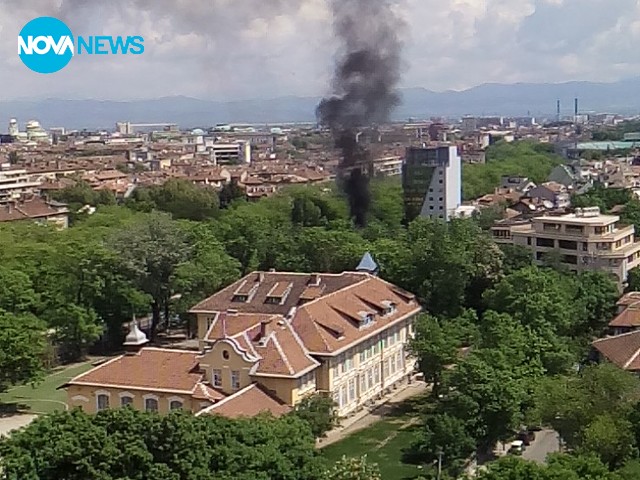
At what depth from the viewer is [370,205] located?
23.2 m

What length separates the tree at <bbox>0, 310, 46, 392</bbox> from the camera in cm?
1468

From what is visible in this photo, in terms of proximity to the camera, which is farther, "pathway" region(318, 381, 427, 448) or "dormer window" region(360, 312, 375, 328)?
"dormer window" region(360, 312, 375, 328)

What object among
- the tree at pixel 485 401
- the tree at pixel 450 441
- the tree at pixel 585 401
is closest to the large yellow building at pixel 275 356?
the tree at pixel 450 441

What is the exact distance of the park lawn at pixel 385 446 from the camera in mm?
12078

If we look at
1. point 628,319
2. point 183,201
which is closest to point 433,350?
point 628,319

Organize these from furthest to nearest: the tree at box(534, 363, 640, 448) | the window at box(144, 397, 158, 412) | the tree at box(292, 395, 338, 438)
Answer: the window at box(144, 397, 158, 412), the tree at box(292, 395, 338, 438), the tree at box(534, 363, 640, 448)

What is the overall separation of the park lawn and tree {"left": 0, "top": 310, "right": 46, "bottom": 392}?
4995 millimetres

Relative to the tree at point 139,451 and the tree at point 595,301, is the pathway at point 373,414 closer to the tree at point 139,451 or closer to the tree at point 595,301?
the tree at point 595,301

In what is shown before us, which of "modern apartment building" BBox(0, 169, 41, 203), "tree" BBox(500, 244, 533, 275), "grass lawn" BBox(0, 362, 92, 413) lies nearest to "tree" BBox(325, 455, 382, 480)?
"grass lawn" BBox(0, 362, 92, 413)

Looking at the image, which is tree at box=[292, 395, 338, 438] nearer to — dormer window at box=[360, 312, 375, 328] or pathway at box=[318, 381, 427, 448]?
pathway at box=[318, 381, 427, 448]

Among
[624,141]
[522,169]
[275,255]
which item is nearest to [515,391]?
[275,255]

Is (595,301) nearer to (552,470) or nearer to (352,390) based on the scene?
(352,390)

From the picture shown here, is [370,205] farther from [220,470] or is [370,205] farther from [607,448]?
[220,470]

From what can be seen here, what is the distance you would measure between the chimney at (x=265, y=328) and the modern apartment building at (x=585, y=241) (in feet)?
33.0
